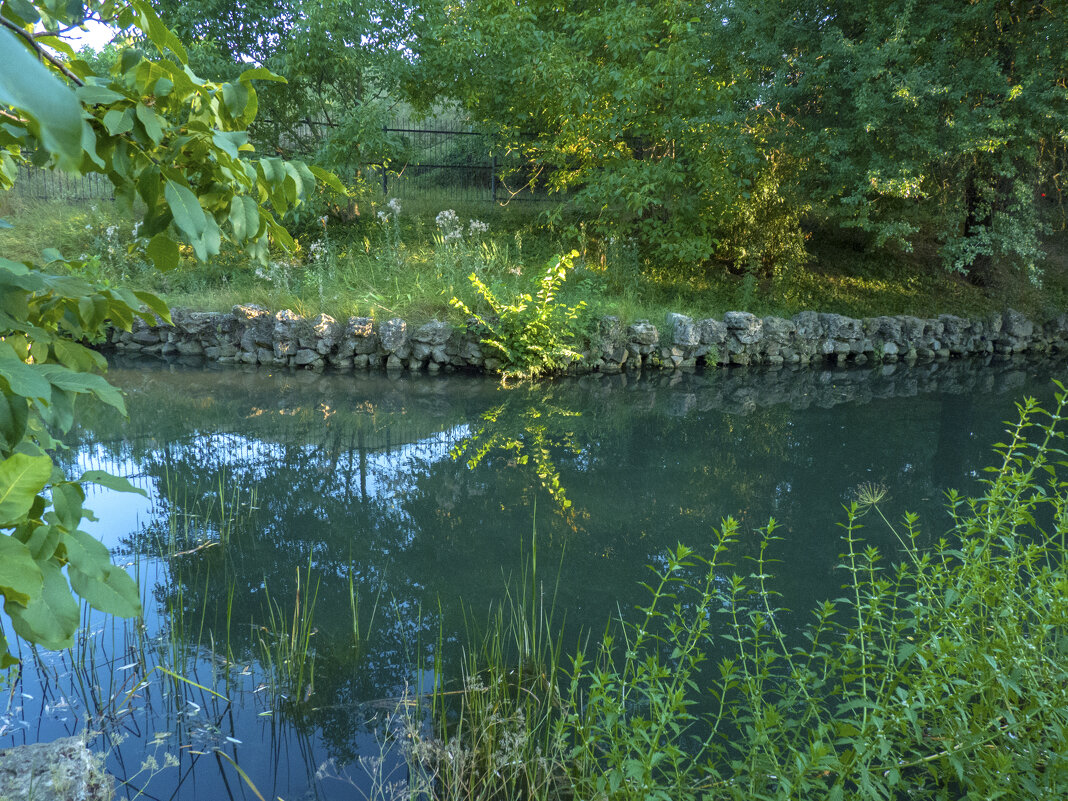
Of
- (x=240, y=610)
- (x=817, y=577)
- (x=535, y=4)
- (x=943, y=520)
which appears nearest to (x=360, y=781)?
(x=240, y=610)

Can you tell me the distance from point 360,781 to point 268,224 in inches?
75.0

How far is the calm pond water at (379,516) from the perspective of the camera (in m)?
2.67

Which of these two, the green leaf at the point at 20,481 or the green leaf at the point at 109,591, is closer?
the green leaf at the point at 20,481

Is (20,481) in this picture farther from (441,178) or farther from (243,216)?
(441,178)

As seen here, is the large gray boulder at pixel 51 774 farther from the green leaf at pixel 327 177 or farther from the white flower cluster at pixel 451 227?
the white flower cluster at pixel 451 227

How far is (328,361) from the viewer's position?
9.51 metres

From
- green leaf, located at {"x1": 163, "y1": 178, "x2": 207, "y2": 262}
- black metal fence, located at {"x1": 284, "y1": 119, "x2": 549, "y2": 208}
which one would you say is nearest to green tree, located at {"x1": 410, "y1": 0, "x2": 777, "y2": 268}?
black metal fence, located at {"x1": 284, "y1": 119, "x2": 549, "y2": 208}

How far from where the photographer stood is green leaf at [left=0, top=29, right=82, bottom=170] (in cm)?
43

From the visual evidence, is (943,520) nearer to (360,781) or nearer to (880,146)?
(360,781)

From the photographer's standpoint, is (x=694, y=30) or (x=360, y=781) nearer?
(x=360, y=781)

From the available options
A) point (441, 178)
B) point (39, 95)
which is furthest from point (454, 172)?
point (39, 95)

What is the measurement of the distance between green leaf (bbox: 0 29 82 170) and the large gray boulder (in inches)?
77.2

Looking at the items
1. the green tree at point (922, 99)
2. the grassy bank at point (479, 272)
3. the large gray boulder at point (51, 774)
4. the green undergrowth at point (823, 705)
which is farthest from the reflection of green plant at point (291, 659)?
the green tree at point (922, 99)

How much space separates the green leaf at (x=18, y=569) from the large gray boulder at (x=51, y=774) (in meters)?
1.44
